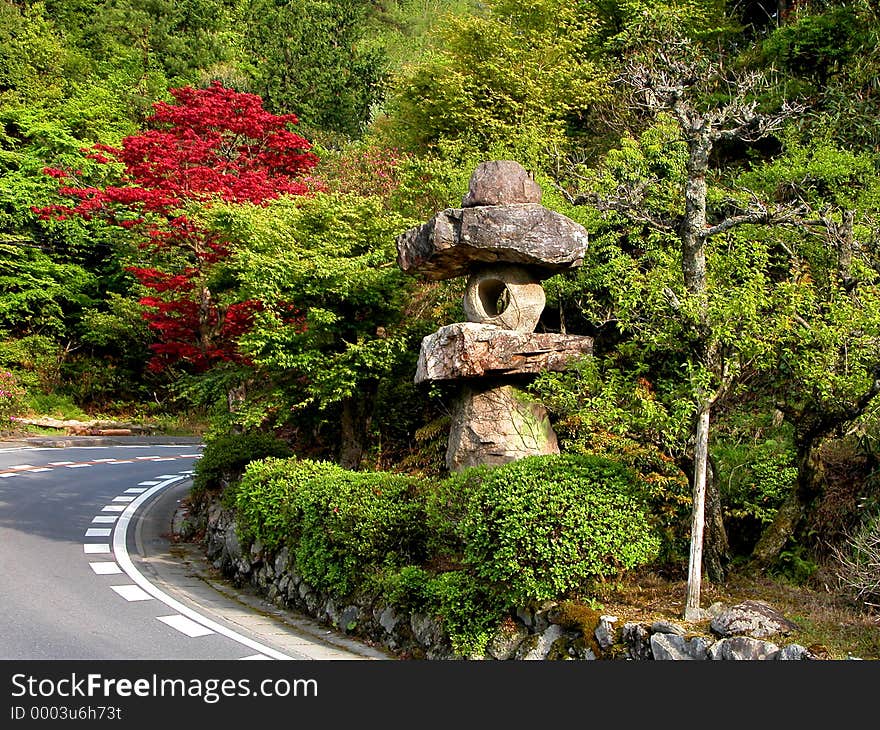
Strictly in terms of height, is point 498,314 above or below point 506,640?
above

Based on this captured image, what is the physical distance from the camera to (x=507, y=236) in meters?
9.70

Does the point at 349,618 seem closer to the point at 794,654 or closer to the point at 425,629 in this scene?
the point at 425,629

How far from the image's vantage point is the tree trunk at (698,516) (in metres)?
6.39

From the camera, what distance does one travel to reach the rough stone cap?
9703 mm

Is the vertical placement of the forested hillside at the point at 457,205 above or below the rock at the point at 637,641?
above

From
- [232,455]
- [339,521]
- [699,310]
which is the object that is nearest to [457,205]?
[232,455]

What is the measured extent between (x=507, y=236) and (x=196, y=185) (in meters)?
12.2

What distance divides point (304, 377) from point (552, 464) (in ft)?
19.8

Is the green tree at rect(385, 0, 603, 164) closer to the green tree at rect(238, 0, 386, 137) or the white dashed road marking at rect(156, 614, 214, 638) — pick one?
the green tree at rect(238, 0, 386, 137)

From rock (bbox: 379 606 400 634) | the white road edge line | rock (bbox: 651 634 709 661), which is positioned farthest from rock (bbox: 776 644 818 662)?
the white road edge line

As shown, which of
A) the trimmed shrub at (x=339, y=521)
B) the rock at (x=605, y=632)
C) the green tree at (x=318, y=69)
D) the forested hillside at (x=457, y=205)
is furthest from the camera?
the green tree at (x=318, y=69)

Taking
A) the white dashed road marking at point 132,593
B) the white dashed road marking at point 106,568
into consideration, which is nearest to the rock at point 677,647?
the white dashed road marking at point 132,593

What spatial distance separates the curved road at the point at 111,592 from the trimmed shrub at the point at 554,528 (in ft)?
5.95

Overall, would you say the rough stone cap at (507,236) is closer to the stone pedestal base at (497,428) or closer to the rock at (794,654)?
the stone pedestal base at (497,428)
